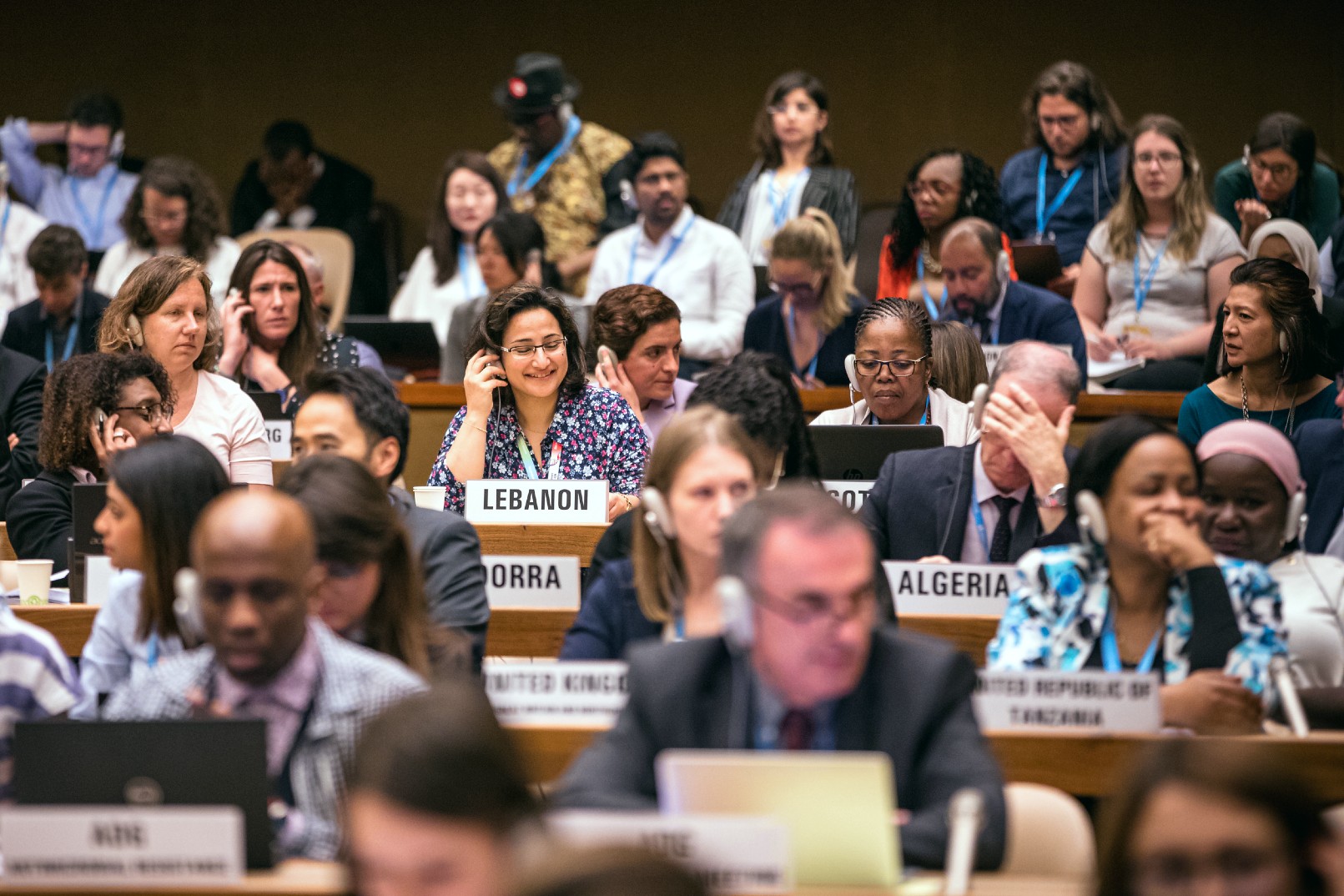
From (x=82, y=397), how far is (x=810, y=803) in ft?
8.78

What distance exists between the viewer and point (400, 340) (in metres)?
6.90

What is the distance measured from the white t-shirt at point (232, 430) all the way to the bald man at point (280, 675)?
2.29m

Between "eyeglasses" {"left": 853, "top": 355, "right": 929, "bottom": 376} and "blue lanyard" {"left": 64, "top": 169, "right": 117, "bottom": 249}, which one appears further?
"blue lanyard" {"left": 64, "top": 169, "right": 117, "bottom": 249}

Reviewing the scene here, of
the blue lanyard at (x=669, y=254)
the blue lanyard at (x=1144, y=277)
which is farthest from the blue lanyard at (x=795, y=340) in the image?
the blue lanyard at (x=1144, y=277)

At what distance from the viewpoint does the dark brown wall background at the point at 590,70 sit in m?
8.94

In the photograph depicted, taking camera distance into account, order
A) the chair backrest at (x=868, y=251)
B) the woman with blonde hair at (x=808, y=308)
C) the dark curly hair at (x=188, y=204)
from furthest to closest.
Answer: the chair backrest at (x=868, y=251)
the dark curly hair at (x=188, y=204)
the woman with blonde hair at (x=808, y=308)

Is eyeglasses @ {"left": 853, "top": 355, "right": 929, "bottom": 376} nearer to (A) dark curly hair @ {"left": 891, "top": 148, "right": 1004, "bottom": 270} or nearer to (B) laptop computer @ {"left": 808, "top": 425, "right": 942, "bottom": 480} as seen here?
(B) laptop computer @ {"left": 808, "top": 425, "right": 942, "bottom": 480}

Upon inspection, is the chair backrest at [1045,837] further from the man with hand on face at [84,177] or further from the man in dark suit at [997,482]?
the man with hand on face at [84,177]

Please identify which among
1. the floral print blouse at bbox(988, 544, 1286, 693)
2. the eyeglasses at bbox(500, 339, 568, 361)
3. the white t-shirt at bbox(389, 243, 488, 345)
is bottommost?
the floral print blouse at bbox(988, 544, 1286, 693)

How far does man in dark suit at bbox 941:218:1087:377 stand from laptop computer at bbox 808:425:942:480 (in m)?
1.62

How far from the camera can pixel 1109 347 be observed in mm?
6477

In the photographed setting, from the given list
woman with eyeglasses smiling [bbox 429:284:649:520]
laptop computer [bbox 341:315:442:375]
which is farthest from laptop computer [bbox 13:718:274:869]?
laptop computer [bbox 341:315:442:375]

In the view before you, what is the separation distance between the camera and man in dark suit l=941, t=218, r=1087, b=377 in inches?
228

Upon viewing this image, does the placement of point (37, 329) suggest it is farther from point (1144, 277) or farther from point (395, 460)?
point (1144, 277)
